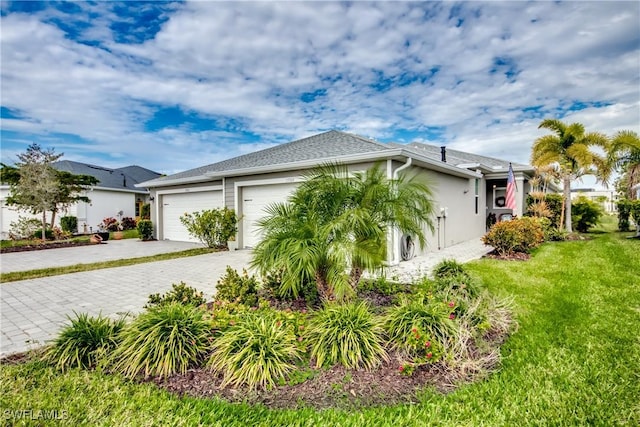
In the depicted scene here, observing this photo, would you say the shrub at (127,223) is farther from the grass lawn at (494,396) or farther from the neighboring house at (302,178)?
Result: the grass lawn at (494,396)

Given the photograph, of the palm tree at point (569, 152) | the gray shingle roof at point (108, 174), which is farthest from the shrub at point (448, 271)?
Result: the gray shingle roof at point (108, 174)

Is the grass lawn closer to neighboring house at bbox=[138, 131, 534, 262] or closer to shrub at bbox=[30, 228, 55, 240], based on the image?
neighboring house at bbox=[138, 131, 534, 262]

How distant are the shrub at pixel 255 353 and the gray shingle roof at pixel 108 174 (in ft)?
75.5

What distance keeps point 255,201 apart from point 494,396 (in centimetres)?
1010

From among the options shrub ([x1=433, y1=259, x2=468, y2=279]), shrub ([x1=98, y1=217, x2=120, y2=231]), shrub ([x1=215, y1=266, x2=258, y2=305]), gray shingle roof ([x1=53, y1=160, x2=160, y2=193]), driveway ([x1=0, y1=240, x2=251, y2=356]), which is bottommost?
driveway ([x1=0, y1=240, x2=251, y2=356])

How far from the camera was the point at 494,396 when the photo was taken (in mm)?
2611

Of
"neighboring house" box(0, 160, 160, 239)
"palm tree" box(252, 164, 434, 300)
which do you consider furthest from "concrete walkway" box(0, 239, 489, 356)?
"neighboring house" box(0, 160, 160, 239)

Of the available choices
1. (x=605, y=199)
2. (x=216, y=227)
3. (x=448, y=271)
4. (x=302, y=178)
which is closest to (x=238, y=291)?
(x=448, y=271)

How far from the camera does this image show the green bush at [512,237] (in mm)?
8826

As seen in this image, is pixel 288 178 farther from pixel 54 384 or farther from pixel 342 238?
pixel 54 384

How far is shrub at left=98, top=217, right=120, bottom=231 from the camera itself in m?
19.9

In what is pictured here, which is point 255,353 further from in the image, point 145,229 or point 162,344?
point 145,229

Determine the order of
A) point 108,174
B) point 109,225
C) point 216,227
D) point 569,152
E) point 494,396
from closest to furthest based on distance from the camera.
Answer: point 494,396, point 216,227, point 569,152, point 109,225, point 108,174

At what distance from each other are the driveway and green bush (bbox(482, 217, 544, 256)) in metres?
7.01
